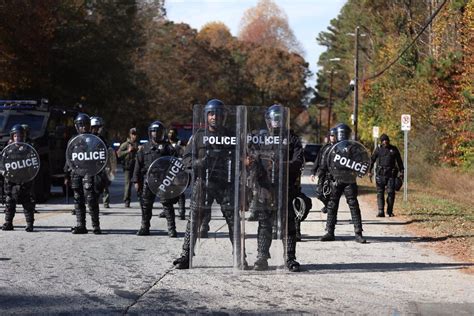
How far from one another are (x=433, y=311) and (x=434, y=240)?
584 cm

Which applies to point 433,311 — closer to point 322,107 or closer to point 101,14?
point 101,14

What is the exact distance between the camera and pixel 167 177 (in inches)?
487

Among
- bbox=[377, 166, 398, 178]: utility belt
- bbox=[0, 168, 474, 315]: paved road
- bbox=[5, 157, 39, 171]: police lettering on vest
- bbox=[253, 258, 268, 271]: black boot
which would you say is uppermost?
bbox=[5, 157, 39, 171]: police lettering on vest

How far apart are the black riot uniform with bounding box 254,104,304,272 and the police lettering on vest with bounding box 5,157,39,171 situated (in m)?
5.44

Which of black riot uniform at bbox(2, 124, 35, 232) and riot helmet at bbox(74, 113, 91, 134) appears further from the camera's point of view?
black riot uniform at bbox(2, 124, 35, 232)

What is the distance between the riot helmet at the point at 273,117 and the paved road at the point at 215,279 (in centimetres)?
128

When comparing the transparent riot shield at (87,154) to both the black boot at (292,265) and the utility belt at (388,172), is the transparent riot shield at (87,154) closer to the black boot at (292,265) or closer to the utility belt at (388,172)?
the black boot at (292,265)

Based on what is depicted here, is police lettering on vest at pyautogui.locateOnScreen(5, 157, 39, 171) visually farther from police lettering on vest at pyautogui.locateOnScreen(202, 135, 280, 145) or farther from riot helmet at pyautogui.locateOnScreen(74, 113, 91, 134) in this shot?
police lettering on vest at pyautogui.locateOnScreen(202, 135, 280, 145)

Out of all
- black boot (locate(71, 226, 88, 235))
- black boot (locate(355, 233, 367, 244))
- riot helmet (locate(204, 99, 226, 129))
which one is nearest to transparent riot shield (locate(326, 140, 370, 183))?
black boot (locate(355, 233, 367, 244))

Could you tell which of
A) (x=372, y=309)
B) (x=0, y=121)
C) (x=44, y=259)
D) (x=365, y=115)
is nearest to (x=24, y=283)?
A: (x=44, y=259)

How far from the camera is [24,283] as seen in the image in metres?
8.65

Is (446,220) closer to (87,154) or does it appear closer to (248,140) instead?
(87,154)

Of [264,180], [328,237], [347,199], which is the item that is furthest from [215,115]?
[328,237]

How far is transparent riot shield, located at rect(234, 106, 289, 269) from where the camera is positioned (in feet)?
30.5
